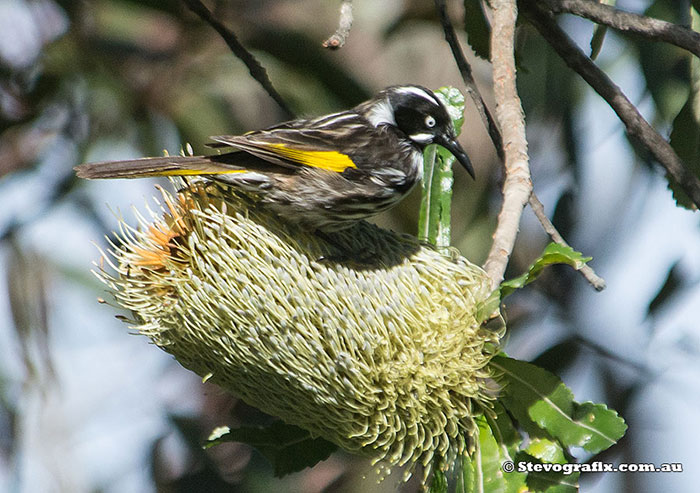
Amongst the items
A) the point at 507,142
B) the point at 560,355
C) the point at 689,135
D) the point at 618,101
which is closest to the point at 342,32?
the point at 507,142

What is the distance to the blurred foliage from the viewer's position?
11.5ft

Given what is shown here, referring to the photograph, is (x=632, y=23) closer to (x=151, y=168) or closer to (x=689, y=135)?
(x=689, y=135)

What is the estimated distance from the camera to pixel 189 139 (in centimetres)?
372

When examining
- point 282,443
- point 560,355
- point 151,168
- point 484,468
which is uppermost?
point 151,168

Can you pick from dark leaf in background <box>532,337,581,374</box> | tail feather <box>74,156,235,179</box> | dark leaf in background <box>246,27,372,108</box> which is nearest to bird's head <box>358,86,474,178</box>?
tail feather <box>74,156,235,179</box>

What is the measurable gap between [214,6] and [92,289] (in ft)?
5.04

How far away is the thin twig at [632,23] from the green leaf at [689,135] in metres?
0.56

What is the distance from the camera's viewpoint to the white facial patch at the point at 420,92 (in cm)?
245

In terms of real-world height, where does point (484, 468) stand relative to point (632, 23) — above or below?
below

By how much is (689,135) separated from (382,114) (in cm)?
97

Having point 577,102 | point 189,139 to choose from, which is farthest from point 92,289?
point 577,102

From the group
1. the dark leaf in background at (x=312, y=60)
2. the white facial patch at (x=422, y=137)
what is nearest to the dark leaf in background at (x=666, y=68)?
the white facial patch at (x=422, y=137)

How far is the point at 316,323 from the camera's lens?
1852 mm

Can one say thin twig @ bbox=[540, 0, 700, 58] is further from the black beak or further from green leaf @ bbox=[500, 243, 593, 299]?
green leaf @ bbox=[500, 243, 593, 299]
